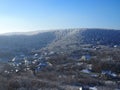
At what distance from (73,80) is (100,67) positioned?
44.5 feet

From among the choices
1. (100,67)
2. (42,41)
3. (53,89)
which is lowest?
(42,41)

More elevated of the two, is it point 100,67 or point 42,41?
point 100,67

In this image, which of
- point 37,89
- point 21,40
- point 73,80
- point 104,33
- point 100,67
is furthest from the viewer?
point 104,33

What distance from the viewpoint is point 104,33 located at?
13288 cm

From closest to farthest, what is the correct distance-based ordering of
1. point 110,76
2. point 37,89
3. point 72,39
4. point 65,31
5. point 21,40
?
point 37,89 → point 110,76 → point 72,39 → point 21,40 → point 65,31

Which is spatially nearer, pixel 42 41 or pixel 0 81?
pixel 0 81

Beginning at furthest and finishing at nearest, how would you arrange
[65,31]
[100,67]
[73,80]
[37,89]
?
[65,31] → [100,67] → [73,80] → [37,89]

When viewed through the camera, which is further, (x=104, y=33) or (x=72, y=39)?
(x=104, y=33)

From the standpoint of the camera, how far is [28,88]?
18969mm

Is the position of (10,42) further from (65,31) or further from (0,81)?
(0,81)

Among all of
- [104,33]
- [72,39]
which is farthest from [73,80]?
[104,33]

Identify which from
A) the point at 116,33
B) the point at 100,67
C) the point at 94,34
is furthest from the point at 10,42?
the point at 100,67

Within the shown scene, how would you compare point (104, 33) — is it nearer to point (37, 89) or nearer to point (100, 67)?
point (100, 67)

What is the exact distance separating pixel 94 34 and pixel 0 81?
368 ft
